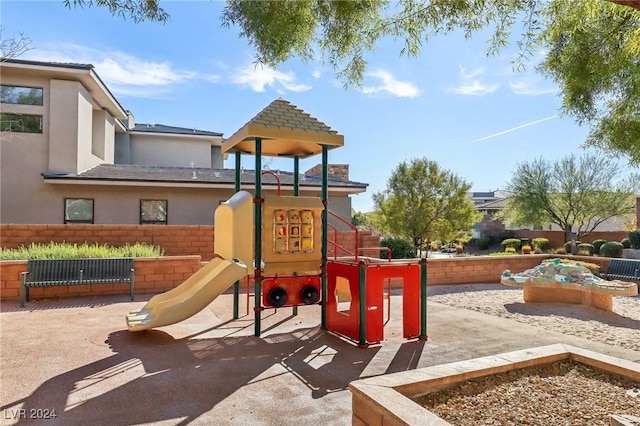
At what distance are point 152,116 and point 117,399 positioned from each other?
2882cm

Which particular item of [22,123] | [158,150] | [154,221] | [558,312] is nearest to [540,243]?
[558,312]

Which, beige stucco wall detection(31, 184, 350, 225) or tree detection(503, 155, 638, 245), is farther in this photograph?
tree detection(503, 155, 638, 245)

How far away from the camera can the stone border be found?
2979mm

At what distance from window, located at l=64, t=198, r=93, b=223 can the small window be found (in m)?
1.94

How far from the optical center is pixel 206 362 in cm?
562

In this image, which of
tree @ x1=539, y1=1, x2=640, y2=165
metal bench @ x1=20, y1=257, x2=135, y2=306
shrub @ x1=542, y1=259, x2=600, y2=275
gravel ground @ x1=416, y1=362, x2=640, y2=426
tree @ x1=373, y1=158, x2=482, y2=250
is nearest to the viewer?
gravel ground @ x1=416, y1=362, x2=640, y2=426

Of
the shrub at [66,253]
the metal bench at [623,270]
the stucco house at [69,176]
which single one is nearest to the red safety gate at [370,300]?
the shrub at [66,253]

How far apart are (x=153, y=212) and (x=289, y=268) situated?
1211 cm

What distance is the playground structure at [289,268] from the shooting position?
6.59 m

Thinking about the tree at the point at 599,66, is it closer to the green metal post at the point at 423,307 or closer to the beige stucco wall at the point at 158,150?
the green metal post at the point at 423,307

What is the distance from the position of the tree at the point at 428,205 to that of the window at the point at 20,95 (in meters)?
16.6

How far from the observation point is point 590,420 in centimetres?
335

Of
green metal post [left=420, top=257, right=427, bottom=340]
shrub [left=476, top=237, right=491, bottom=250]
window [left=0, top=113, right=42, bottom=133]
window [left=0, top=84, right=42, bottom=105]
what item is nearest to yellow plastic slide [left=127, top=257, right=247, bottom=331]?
green metal post [left=420, top=257, right=427, bottom=340]

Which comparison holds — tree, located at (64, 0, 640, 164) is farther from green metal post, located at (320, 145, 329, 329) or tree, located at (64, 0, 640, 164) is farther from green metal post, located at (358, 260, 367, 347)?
green metal post, located at (358, 260, 367, 347)
